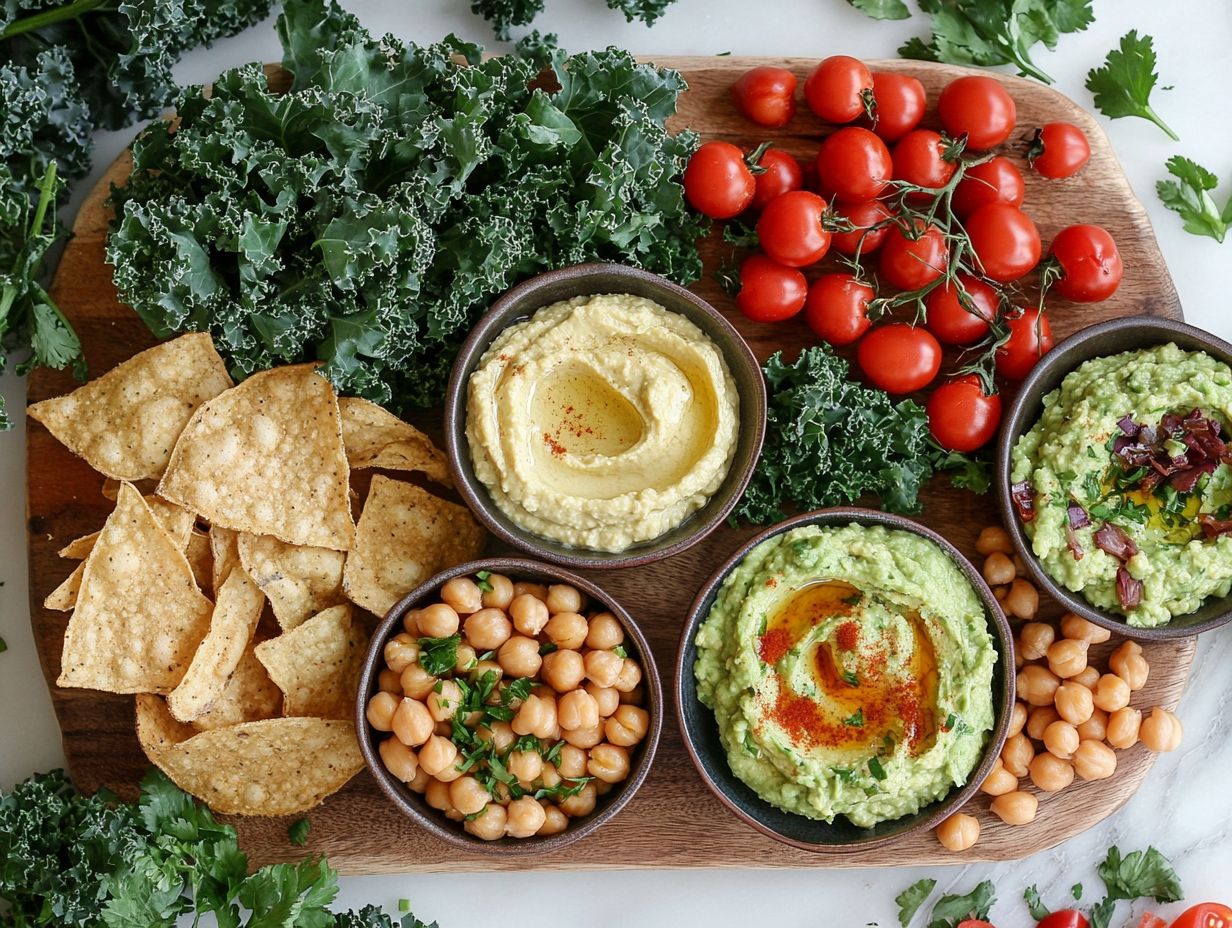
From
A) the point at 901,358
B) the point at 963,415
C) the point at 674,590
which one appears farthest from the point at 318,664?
the point at 963,415

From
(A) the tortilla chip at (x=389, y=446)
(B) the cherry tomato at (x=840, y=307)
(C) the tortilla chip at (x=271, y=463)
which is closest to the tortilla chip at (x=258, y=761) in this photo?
(C) the tortilla chip at (x=271, y=463)

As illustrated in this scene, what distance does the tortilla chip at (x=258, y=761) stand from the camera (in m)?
3.58

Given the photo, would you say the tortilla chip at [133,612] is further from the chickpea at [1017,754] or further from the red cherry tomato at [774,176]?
the chickpea at [1017,754]

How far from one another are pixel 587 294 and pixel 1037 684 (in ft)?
6.36

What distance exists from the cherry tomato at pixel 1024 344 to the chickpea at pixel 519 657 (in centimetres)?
176

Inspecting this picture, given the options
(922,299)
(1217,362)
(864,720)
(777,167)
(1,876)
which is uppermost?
(777,167)

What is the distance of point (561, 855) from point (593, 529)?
Result: 117 cm

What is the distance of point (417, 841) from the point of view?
3.82 meters

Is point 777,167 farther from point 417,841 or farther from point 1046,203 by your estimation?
point 417,841

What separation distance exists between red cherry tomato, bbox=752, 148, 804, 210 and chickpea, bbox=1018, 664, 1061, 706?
177 cm

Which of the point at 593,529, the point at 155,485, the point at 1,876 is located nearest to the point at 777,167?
the point at 593,529

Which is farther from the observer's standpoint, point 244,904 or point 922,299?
point 922,299

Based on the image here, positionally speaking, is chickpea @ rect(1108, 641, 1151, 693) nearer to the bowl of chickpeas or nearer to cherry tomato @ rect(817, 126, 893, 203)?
the bowl of chickpeas

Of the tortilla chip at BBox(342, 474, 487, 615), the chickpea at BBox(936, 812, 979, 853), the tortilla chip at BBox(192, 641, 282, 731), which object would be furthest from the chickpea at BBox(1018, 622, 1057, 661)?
the tortilla chip at BBox(192, 641, 282, 731)
